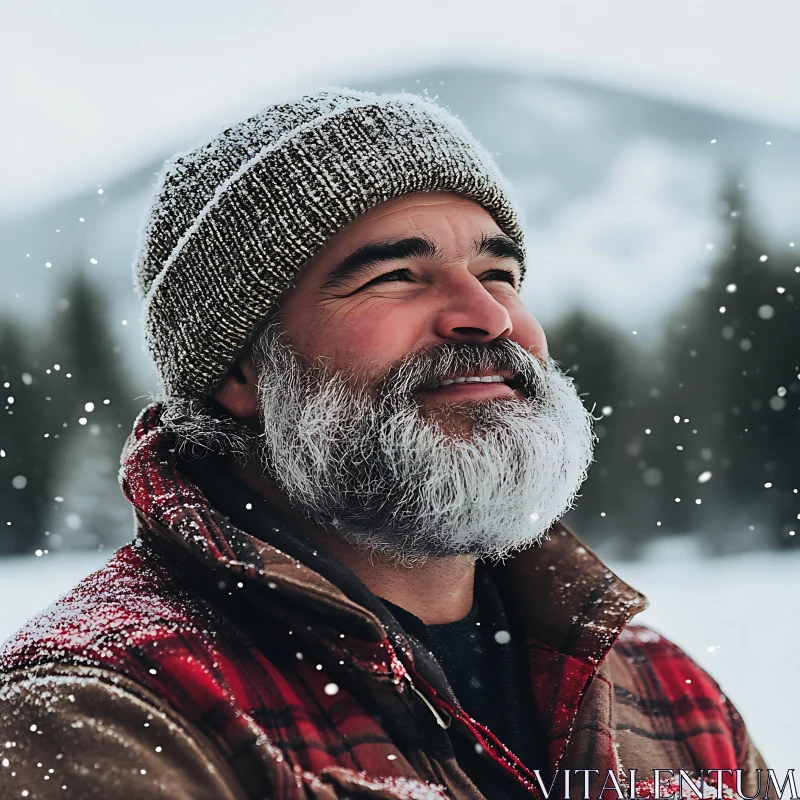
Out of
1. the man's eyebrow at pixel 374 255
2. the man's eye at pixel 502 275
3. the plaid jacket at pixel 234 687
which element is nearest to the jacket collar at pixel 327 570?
the plaid jacket at pixel 234 687

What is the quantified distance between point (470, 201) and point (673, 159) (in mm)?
29355

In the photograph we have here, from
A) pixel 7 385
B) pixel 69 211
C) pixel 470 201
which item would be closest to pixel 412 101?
pixel 470 201

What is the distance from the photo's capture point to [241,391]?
2.17m

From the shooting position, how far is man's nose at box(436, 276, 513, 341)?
1923 millimetres

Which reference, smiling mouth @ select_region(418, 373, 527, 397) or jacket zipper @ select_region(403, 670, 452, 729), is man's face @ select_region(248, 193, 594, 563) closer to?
smiling mouth @ select_region(418, 373, 527, 397)

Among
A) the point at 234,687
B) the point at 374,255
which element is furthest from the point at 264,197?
the point at 234,687

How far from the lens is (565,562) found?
2.17 metres

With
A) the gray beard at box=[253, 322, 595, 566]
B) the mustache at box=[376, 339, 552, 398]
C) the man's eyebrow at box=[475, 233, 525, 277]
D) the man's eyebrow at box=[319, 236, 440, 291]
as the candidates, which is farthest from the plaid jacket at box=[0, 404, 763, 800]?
the man's eyebrow at box=[475, 233, 525, 277]

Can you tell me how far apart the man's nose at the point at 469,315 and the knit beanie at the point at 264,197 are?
31 cm

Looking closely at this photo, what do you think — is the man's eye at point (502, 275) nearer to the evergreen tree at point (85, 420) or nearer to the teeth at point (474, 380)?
the teeth at point (474, 380)

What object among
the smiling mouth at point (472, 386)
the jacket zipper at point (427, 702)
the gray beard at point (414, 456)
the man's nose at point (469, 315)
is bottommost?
the jacket zipper at point (427, 702)

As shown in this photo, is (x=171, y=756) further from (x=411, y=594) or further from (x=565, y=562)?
(x=565, y=562)

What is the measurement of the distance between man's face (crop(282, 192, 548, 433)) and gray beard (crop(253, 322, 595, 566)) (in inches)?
1.4

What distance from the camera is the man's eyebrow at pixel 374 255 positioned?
2002 millimetres
